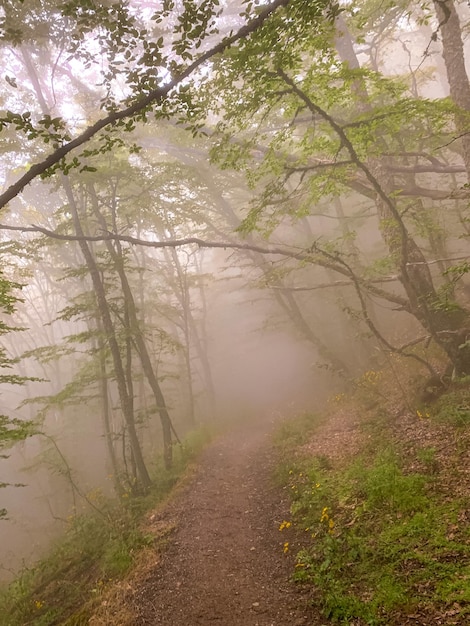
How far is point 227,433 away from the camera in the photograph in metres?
18.5

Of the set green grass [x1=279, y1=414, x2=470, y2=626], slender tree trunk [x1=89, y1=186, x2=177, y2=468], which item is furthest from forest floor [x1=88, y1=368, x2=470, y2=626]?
slender tree trunk [x1=89, y1=186, x2=177, y2=468]

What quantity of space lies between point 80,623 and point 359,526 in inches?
187

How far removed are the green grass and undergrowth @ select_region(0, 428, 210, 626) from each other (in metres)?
3.45

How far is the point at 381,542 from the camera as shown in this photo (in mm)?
5727

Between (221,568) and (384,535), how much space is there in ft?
9.61

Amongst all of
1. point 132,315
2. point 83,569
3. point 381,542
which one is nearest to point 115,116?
point 381,542

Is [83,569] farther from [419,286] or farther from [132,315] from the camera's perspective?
[419,286]

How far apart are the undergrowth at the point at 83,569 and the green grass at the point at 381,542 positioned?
3.45 m

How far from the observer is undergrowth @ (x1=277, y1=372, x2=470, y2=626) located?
15.1 ft

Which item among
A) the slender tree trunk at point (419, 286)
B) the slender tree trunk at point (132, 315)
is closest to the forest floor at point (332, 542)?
the slender tree trunk at point (419, 286)

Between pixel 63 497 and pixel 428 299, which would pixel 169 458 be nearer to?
pixel 428 299

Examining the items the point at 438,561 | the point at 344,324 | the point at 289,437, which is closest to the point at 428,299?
the point at 289,437

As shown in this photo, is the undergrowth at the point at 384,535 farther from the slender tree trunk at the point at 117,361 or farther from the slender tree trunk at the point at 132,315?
the slender tree trunk at the point at 132,315

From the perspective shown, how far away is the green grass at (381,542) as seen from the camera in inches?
183
